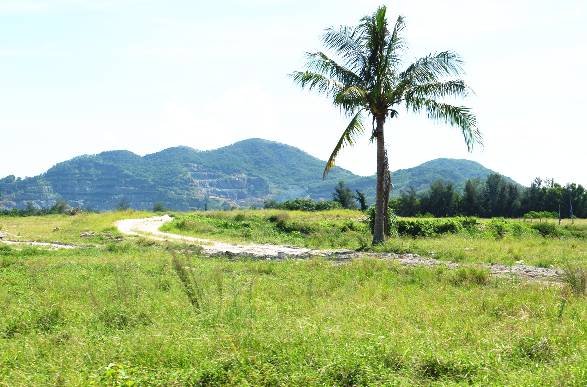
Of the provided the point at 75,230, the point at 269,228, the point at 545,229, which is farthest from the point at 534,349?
the point at 75,230

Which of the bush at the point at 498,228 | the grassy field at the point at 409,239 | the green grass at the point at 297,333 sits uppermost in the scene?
the bush at the point at 498,228

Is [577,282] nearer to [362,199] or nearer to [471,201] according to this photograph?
[362,199]

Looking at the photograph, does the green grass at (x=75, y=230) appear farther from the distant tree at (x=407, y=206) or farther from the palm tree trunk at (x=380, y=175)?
the distant tree at (x=407, y=206)

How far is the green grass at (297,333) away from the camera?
628 cm

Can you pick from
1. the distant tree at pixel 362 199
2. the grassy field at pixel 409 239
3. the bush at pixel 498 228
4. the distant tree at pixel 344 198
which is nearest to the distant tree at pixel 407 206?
the distant tree at pixel 344 198

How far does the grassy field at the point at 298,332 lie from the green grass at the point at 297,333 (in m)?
0.02

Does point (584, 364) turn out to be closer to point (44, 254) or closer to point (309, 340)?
point (309, 340)

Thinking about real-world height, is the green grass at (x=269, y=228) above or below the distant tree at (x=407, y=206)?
below

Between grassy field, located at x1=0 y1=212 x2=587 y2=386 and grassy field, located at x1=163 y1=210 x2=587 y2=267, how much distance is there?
5.56 meters

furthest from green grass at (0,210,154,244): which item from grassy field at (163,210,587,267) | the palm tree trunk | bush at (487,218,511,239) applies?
bush at (487,218,511,239)

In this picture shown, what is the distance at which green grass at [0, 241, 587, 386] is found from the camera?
6.28 metres

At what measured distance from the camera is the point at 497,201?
79.2 m

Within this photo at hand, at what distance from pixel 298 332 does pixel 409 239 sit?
20132mm

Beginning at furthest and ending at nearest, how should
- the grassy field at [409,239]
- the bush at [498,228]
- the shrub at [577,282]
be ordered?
the bush at [498,228], the grassy field at [409,239], the shrub at [577,282]
